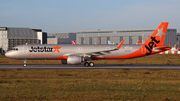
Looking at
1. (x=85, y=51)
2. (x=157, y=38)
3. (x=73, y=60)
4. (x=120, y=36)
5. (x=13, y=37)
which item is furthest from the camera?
(x=120, y=36)

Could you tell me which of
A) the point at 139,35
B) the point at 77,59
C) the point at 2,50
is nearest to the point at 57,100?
the point at 77,59

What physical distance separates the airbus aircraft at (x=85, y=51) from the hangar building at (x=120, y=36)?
99255 millimetres

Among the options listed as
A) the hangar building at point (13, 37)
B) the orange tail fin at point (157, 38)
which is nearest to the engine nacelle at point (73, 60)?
the orange tail fin at point (157, 38)

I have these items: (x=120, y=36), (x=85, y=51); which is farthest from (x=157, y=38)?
(x=120, y=36)

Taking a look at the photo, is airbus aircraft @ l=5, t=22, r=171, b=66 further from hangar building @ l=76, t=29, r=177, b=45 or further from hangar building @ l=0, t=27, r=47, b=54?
hangar building @ l=76, t=29, r=177, b=45

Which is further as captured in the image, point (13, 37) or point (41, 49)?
point (13, 37)

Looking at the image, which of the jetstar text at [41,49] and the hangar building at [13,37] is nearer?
the jetstar text at [41,49]

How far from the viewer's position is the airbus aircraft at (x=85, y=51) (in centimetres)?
3962

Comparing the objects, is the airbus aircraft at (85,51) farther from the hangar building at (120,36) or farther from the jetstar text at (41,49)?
the hangar building at (120,36)

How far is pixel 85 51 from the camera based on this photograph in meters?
40.7

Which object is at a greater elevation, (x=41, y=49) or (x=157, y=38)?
(x=157, y=38)

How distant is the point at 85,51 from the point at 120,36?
10976 cm

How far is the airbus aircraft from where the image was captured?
39625 millimetres

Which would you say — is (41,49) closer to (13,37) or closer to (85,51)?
(85,51)
